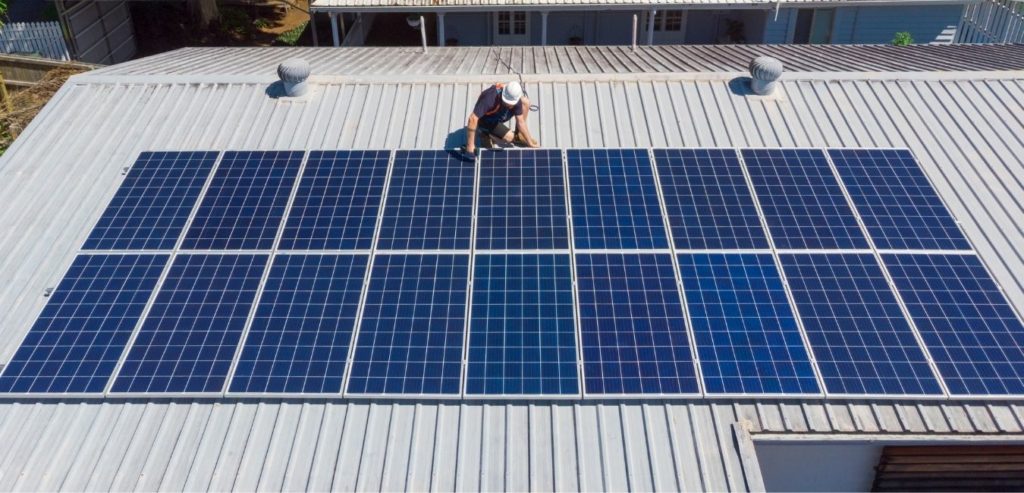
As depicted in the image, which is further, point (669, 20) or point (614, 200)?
point (669, 20)

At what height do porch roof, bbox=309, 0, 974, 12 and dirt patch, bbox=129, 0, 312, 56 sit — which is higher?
dirt patch, bbox=129, 0, 312, 56

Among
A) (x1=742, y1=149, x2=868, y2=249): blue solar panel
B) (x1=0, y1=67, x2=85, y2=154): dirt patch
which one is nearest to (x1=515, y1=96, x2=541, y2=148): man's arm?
(x1=742, y1=149, x2=868, y2=249): blue solar panel

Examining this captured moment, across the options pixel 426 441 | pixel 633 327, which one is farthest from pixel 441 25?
pixel 426 441

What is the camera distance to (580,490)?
7727mm

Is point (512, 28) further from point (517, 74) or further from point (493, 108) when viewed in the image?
point (493, 108)

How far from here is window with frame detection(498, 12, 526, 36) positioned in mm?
27906

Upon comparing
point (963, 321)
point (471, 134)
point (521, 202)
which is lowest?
point (963, 321)

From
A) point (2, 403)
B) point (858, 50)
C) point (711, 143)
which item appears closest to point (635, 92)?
point (711, 143)

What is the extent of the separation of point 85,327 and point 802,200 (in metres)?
10.7

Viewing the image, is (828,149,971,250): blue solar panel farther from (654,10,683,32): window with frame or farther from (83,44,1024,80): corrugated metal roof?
(654,10,683,32): window with frame

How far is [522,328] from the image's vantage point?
30.1 ft

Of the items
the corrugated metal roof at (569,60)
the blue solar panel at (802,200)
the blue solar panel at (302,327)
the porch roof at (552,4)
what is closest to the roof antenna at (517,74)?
the corrugated metal roof at (569,60)

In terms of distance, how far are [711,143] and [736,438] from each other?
19.2 ft

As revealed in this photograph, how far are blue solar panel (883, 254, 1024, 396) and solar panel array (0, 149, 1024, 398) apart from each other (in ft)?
0.09
